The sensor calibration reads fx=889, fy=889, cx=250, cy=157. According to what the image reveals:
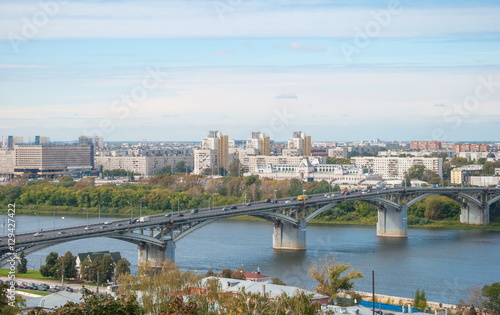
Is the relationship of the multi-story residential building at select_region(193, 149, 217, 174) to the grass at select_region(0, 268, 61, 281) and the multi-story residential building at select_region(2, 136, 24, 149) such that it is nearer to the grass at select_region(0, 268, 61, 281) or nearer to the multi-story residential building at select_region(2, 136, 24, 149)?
the multi-story residential building at select_region(2, 136, 24, 149)

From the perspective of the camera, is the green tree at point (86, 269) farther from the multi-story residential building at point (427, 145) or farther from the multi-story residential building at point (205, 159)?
the multi-story residential building at point (427, 145)

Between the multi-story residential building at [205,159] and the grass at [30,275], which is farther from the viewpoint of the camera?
the multi-story residential building at [205,159]

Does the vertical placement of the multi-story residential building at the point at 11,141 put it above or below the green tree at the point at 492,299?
above

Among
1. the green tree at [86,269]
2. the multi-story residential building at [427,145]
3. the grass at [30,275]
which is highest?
the multi-story residential building at [427,145]

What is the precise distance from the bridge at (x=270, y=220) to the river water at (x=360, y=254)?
61cm

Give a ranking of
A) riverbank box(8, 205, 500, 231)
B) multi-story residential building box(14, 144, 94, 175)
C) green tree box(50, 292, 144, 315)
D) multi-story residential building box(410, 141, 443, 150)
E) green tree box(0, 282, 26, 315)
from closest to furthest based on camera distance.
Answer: green tree box(50, 292, 144, 315) < green tree box(0, 282, 26, 315) < riverbank box(8, 205, 500, 231) < multi-story residential building box(14, 144, 94, 175) < multi-story residential building box(410, 141, 443, 150)

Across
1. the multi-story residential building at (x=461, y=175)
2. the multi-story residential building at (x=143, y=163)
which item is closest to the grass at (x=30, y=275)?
the multi-story residential building at (x=461, y=175)

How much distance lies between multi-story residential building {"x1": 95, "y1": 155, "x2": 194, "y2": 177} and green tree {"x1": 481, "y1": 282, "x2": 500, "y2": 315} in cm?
5476

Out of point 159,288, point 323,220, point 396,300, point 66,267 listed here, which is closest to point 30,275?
point 66,267

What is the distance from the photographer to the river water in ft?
71.1

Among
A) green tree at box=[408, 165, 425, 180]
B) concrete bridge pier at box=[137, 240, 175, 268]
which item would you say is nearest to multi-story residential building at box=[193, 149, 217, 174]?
green tree at box=[408, 165, 425, 180]

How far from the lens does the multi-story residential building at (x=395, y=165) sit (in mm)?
60344

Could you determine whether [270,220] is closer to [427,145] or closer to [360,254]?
[360,254]

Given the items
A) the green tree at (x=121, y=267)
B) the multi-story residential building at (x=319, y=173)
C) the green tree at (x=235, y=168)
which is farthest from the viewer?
the green tree at (x=235, y=168)
